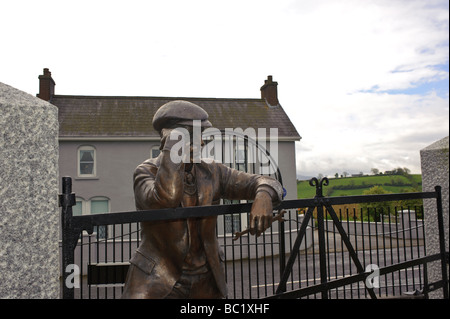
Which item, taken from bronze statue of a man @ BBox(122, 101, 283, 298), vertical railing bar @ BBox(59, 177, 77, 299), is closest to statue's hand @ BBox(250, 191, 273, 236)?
bronze statue of a man @ BBox(122, 101, 283, 298)

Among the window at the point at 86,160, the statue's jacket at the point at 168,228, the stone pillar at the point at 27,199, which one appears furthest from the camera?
the window at the point at 86,160

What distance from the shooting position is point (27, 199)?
1484mm

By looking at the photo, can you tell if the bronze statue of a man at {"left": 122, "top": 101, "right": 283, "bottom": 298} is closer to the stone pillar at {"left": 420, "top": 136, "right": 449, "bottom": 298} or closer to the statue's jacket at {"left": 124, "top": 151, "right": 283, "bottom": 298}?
the statue's jacket at {"left": 124, "top": 151, "right": 283, "bottom": 298}

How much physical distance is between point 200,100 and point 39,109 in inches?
582

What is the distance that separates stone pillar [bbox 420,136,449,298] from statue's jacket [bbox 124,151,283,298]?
210 centimetres

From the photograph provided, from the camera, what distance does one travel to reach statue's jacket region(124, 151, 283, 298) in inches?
73.8

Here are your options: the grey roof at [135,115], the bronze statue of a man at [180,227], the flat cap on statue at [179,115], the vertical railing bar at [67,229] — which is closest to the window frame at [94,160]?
the grey roof at [135,115]

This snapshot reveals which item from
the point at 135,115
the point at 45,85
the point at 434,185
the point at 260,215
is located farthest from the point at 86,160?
the point at 260,215

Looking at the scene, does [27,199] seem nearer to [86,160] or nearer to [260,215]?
[260,215]

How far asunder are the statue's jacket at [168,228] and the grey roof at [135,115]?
11.7 meters

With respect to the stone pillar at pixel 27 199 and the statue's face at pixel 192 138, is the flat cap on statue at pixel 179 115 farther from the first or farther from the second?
the stone pillar at pixel 27 199

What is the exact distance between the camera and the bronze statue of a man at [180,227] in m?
1.94

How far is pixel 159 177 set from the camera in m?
1.86
